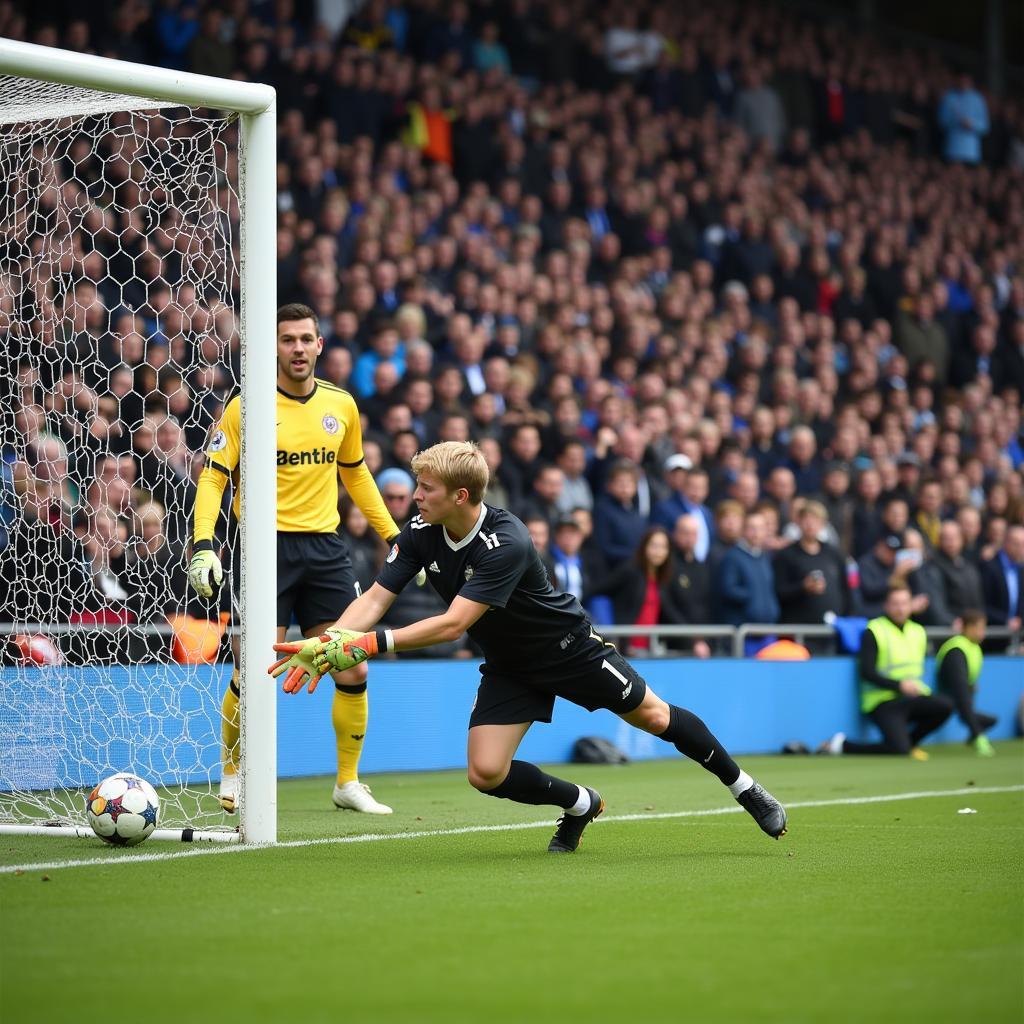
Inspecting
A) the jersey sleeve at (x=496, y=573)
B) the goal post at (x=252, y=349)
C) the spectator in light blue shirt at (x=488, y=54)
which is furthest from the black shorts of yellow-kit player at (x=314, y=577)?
the spectator in light blue shirt at (x=488, y=54)

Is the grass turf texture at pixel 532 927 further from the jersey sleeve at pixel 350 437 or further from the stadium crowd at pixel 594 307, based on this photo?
the stadium crowd at pixel 594 307

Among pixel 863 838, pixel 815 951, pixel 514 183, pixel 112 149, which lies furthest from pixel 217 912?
pixel 514 183

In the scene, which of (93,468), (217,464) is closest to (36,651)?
(93,468)

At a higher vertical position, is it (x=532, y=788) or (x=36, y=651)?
(x=36, y=651)

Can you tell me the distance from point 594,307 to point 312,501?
8854mm

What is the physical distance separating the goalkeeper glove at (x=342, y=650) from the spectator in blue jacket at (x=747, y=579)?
794 cm

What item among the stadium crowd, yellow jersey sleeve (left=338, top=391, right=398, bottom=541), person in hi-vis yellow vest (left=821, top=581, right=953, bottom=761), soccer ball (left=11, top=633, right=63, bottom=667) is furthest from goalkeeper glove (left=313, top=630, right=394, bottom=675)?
person in hi-vis yellow vest (left=821, top=581, right=953, bottom=761)

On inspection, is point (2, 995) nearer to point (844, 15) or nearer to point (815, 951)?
point (815, 951)

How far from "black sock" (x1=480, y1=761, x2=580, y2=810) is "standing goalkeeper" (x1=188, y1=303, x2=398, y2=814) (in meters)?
1.72

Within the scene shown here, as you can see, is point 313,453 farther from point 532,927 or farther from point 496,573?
point 532,927

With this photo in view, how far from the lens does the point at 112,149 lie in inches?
377

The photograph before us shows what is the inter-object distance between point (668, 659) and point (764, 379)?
6065 millimetres

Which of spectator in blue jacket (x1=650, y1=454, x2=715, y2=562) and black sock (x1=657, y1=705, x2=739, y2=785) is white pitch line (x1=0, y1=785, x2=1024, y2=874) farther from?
spectator in blue jacket (x1=650, y1=454, x2=715, y2=562)

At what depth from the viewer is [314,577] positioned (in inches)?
334
